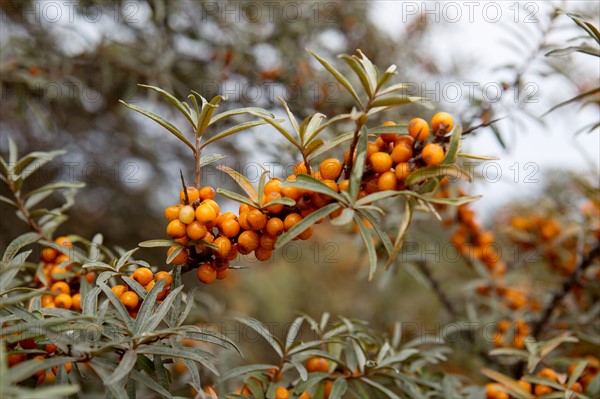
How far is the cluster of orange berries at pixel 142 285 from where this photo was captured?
2.75 ft

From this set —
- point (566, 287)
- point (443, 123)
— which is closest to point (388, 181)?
point (443, 123)

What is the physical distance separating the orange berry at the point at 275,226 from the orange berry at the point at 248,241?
31mm

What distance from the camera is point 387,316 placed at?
8.96 feet

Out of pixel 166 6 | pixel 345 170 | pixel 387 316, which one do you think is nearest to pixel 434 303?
pixel 387 316

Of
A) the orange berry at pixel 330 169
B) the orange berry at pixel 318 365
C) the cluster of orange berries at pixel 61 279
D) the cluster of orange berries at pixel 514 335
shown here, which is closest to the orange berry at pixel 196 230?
the orange berry at pixel 330 169

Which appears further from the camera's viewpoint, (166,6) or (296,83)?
(296,83)

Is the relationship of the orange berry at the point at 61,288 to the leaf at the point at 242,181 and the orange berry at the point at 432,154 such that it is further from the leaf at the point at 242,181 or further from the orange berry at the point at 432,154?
the orange berry at the point at 432,154

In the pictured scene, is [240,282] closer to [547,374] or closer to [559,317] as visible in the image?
[559,317]

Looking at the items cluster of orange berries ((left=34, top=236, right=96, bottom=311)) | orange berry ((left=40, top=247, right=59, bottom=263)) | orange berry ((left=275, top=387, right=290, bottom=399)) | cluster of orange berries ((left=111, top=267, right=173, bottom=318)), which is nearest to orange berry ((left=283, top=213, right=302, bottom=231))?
cluster of orange berries ((left=111, top=267, right=173, bottom=318))

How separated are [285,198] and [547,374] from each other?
0.81 m

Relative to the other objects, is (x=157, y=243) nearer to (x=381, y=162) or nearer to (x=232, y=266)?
(x=232, y=266)

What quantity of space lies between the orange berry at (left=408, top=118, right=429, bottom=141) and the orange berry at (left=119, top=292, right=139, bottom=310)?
21.6 inches

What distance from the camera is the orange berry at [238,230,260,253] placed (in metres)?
0.81

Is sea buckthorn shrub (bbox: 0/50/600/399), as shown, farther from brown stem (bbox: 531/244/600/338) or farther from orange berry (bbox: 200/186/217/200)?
brown stem (bbox: 531/244/600/338)
